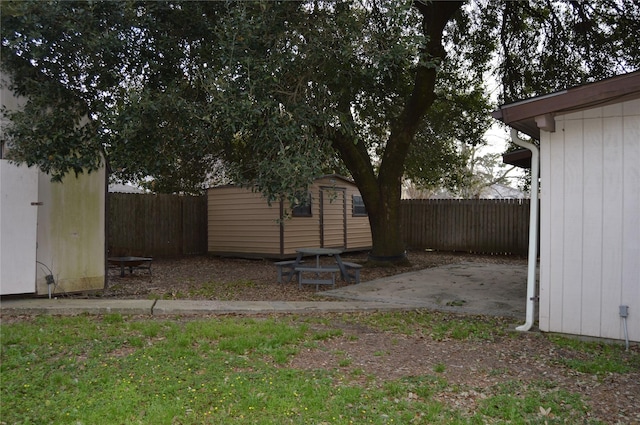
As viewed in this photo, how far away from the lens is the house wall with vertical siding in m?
5.07

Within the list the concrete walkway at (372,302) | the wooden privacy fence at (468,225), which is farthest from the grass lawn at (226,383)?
the wooden privacy fence at (468,225)

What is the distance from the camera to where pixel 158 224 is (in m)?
14.7

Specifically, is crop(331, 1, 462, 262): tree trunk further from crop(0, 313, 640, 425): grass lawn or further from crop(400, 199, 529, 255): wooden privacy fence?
crop(0, 313, 640, 425): grass lawn

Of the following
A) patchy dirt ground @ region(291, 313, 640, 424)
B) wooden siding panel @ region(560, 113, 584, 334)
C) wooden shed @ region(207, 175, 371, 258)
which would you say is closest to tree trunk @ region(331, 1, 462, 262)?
wooden shed @ region(207, 175, 371, 258)

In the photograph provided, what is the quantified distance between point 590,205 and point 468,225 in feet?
36.2

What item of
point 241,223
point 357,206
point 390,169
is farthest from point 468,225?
point 241,223

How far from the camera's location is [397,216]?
466 inches

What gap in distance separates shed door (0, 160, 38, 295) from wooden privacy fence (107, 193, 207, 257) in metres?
7.02

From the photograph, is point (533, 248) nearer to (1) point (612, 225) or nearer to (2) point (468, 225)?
(1) point (612, 225)

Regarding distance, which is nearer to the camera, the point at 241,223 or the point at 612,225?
the point at 612,225

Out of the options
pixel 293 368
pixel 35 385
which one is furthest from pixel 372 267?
pixel 35 385

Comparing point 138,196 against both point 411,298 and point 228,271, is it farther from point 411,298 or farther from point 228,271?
point 411,298

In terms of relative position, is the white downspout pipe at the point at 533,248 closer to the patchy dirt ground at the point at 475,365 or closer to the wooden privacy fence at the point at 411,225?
the patchy dirt ground at the point at 475,365

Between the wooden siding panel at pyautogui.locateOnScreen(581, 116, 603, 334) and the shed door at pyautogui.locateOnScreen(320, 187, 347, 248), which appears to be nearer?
the wooden siding panel at pyautogui.locateOnScreen(581, 116, 603, 334)
